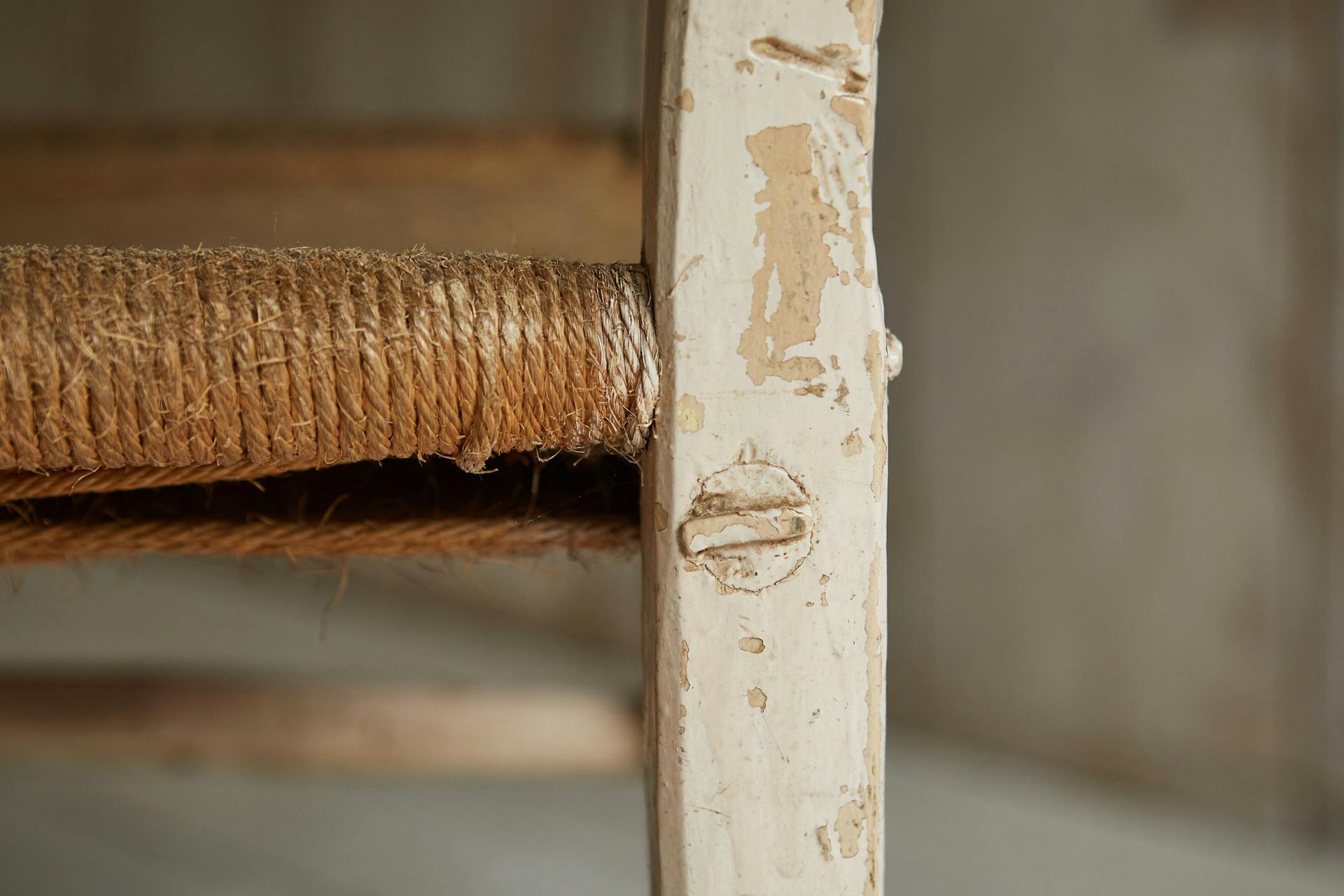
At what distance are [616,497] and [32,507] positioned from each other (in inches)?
9.8

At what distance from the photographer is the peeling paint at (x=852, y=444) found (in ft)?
1.03

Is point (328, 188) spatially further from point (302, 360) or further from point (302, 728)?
point (302, 360)

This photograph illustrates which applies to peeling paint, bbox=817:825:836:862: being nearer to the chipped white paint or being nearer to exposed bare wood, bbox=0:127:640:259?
the chipped white paint

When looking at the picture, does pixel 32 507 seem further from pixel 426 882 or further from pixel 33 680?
pixel 426 882

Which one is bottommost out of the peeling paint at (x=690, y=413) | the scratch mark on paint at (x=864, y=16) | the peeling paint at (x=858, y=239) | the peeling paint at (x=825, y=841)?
the peeling paint at (x=825, y=841)

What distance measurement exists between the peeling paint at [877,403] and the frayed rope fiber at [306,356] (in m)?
0.07

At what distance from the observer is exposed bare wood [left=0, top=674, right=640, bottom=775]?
A: 709mm

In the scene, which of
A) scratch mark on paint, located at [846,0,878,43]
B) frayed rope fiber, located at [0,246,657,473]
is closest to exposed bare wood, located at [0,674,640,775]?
frayed rope fiber, located at [0,246,657,473]

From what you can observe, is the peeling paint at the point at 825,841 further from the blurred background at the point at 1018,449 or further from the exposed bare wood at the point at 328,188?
the exposed bare wood at the point at 328,188

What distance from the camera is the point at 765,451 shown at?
311mm

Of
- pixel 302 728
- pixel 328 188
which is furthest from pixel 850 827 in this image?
pixel 328 188

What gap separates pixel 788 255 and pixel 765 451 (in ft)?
0.20

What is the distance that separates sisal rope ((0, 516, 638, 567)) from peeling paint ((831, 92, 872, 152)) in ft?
0.64

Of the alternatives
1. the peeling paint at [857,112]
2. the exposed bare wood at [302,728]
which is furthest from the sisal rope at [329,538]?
the exposed bare wood at [302,728]
